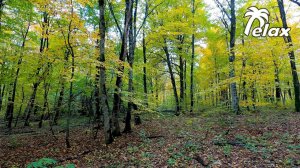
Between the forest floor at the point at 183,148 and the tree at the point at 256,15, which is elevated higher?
the tree at the point at 256,15

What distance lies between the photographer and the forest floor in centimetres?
716

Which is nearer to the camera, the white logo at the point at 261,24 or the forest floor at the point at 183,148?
the forest floor at the point at 183,148

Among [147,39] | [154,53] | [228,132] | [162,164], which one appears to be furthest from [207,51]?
[162,164]

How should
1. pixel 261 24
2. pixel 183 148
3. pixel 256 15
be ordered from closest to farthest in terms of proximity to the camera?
pixel 183 148 → pixel 256 15 → pixel 261 24

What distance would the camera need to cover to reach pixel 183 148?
869cm

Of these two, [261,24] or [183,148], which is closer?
[183,148]

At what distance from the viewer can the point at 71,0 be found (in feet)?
31.2

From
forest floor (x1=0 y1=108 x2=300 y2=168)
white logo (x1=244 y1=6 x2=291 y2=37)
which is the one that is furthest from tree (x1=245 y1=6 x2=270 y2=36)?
forest floor (x1=0 y1=108 x2=300 y2=168)

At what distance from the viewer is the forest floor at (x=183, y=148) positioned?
23.5 ft

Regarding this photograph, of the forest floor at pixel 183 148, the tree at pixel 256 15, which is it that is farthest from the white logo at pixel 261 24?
the forest floor at pixel 183 148

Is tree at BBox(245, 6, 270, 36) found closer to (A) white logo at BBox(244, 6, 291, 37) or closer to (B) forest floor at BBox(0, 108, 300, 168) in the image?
(A) white logo at BBox(244, 6, 291, 37)

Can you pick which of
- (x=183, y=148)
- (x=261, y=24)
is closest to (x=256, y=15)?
(x=261, y=24)

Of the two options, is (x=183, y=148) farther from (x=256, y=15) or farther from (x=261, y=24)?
(x=261, y=24)

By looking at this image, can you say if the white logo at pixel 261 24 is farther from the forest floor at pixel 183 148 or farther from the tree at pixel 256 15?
the forest floor at pixel 183 148
